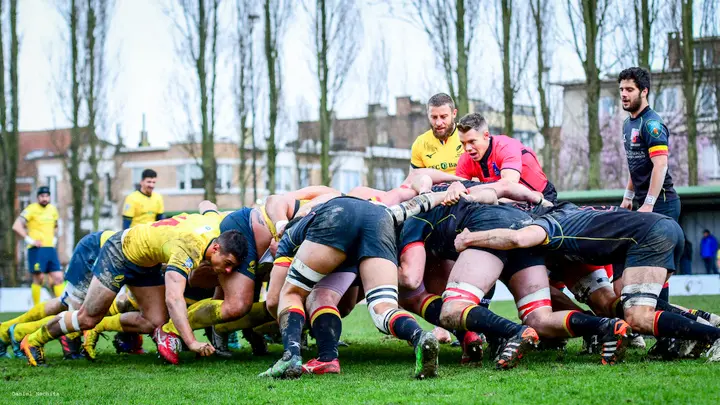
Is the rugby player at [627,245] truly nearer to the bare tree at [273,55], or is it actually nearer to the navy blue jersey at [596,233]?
the navy blue jersey at [596,233]

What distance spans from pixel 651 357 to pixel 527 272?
1104 mm

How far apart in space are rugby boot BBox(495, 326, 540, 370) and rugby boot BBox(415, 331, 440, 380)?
53 centimetres

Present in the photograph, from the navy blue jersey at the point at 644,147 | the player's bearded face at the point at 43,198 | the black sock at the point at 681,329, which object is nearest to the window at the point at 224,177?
the player's bearded face at the point at 43,198

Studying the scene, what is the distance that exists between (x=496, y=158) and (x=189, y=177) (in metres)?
48.2

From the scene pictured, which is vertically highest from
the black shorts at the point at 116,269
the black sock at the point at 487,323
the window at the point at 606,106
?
the window at the point at 606,106

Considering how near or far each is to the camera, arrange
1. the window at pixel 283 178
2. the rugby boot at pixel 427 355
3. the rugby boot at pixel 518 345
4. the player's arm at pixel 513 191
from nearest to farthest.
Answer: the rugby boot at pixel 427 355 → the rugby boot at pixel 518 345 → the player's arm at pixel 513 191 → the window at pixel 283 178

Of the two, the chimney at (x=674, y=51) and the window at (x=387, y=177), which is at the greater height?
the chimney at (x=674, y=51)

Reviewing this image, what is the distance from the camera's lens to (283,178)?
187 feet

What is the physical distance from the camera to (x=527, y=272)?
6.56 metres

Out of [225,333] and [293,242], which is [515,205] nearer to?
[293,242]

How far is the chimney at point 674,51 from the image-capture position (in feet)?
83.0

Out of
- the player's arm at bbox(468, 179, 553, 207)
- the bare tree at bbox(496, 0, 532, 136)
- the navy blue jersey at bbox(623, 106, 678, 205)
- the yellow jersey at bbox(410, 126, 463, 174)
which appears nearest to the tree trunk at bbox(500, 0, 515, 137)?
the bare tree at bbox(496, 0, 532, 136)

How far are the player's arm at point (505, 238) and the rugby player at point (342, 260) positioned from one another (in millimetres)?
589

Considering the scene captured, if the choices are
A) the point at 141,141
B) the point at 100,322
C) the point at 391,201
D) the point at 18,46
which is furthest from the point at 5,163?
the point at 141,141
